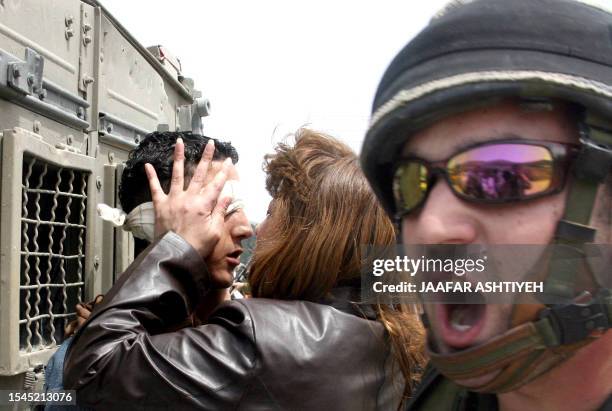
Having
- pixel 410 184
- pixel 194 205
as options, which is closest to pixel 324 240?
pixel 194 205

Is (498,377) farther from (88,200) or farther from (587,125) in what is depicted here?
(88,200)

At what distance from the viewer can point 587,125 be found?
2.52 ft

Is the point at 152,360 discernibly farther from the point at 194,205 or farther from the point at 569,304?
the point at 569,304

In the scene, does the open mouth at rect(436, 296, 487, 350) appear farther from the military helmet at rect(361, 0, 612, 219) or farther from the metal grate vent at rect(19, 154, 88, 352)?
the metal grate vent at rect(19, 154, 88, 352)

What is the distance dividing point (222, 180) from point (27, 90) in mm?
672

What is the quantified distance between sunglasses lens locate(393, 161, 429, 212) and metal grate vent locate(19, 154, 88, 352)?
1.35 metres

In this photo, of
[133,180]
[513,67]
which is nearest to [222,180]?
→ [133,180]

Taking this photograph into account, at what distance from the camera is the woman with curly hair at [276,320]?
1.40 m

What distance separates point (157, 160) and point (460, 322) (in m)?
1.58

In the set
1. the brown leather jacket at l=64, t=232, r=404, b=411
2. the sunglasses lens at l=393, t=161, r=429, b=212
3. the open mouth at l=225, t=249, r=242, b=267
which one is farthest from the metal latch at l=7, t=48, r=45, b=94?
the sunglasses lens at l=393, t=161, r=429, b=212

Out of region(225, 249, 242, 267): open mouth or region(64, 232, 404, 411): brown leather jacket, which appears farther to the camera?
region(225, 249, 242, 267): open mouth

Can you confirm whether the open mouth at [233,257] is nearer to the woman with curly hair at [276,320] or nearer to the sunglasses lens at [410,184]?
the woman with curly hair at [276,320]

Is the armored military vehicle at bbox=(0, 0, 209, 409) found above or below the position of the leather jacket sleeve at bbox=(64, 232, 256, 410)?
above

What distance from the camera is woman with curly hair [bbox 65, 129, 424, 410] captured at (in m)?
1.40
